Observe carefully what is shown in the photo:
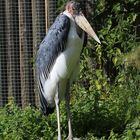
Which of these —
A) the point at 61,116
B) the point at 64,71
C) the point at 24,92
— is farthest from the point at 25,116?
the point at 24,92

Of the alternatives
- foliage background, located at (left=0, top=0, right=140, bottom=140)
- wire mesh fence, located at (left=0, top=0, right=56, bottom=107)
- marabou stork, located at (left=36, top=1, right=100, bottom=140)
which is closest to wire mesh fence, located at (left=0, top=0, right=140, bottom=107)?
wire mesh fence, located at (left=0, top=0, right=56, bottom=107)

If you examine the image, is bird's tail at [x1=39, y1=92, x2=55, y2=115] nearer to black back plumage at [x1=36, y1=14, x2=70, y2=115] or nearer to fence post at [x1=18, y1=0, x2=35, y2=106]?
black back plumage at [x1=36, y1=14, x2=70, y2=115]

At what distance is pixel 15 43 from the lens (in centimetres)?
797

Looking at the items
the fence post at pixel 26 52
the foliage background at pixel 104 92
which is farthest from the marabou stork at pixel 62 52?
the fence post at pixel 26 52

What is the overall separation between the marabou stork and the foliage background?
0.36 m

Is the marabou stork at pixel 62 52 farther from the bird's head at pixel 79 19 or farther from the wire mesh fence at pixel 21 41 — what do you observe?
the wire mesh fence at pixel 21 41

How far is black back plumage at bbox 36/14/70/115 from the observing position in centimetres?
561

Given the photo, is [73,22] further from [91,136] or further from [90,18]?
[90,18]

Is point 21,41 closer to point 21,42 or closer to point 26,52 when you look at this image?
point 21,42

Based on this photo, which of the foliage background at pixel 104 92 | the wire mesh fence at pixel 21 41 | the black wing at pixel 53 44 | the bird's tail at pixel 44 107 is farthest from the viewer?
the wire mesh fence at pixel 21 41

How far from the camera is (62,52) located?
5641 mm

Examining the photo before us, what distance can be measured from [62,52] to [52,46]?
12cm

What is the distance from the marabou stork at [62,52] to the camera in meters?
5.62

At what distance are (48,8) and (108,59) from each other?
1.02m
